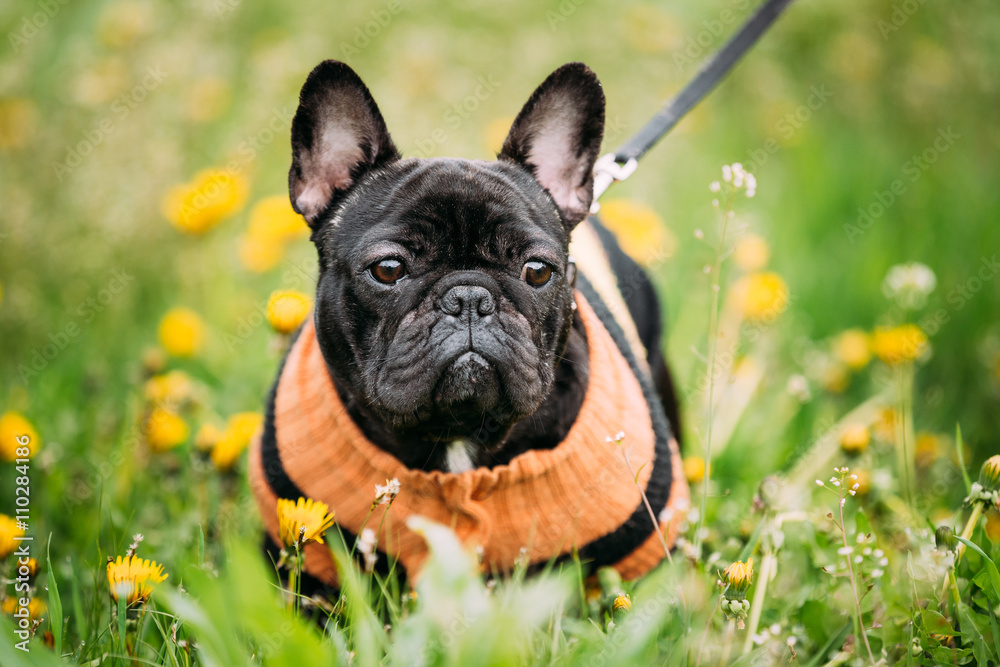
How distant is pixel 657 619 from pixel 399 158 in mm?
1685

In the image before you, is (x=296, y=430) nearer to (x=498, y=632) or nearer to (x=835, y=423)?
(x=498, y=632)

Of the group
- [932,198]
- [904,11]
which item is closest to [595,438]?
[932,198]

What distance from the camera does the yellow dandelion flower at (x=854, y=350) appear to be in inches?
150

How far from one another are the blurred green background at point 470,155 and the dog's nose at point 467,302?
1.31 meters

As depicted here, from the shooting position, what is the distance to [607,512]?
2318 mm

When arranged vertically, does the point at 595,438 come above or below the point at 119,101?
below

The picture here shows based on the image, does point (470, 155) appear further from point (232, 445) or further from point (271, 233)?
point (232, 445)

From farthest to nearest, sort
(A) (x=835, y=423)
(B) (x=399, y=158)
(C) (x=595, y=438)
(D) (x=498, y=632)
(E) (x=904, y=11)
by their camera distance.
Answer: (E) (x=904, y=11)
(A) (x=835, y=423)
(B) (x=399, y=158)
(C) (x=595, y=438)
(D) (x=498, y=632)

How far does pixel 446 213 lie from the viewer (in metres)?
2.26

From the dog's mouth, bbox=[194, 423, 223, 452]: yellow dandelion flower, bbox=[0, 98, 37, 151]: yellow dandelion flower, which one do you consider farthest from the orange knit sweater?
bbox=[0, 98, 37, 151]: yellow dandelion flower

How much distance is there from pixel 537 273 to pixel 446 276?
279 millimetres

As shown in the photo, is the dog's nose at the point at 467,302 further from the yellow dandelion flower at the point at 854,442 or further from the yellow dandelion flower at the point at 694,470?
the yellow dandelion flower at the point at 854,442

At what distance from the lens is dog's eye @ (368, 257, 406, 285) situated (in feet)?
7.32

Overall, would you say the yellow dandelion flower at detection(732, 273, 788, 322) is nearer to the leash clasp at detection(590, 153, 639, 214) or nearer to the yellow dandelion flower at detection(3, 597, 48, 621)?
the leash clasp at detection(590, 153, 639, 214)
